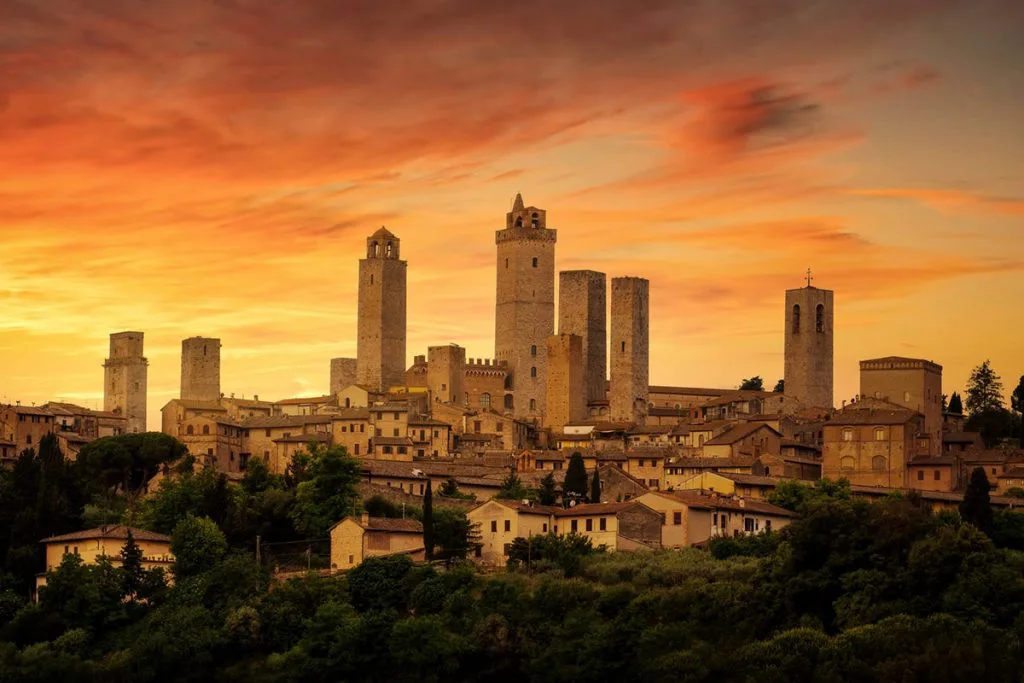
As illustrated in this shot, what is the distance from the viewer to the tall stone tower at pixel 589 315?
298ft

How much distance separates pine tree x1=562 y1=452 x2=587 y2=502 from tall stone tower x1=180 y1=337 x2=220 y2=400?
30.2 metres

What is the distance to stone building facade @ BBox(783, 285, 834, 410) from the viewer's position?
8800 centimetres

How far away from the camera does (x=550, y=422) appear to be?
3371 inches

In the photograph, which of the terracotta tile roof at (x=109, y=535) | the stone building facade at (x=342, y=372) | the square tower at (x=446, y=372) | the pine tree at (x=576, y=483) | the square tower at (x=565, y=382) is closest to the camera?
the terracotta tile roof at (x=109, y=535)

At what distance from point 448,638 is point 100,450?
63.8ft

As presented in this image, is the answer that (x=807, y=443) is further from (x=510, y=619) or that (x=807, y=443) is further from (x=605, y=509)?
(x=510, y=619)

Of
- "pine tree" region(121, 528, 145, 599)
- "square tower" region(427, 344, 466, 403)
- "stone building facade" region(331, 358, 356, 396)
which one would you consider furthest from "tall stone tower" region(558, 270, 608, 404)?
"pine tree" region(121, 528, 145, 599)

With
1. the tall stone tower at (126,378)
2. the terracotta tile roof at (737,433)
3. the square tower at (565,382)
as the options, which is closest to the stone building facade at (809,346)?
the square tower at (565,382)

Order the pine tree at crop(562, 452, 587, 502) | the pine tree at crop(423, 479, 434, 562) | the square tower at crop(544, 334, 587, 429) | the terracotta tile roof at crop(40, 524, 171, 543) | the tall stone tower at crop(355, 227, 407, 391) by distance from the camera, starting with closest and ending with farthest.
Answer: the pine tree at crop(423, 479, 434, 562), the terracotta tile roof at crop(40, 524, 171, 543), the pine tree at crop(562, 452, 587, 502), the square tower at crop(544, 334, 587, 429), the tall stone tower at crop(355, 227, 407, 391)

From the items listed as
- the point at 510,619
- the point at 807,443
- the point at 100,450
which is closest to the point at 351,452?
the point at 100,450

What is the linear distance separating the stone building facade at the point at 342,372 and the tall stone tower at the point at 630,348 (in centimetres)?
1212

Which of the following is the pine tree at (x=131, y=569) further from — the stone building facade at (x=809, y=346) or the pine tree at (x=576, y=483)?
the stone building facade at (x=809, y=346)

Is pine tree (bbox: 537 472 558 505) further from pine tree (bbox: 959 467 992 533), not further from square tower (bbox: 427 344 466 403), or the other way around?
square tower (bbox: 427 344 466 403)

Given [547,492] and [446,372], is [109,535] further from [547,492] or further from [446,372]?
[446,372]
